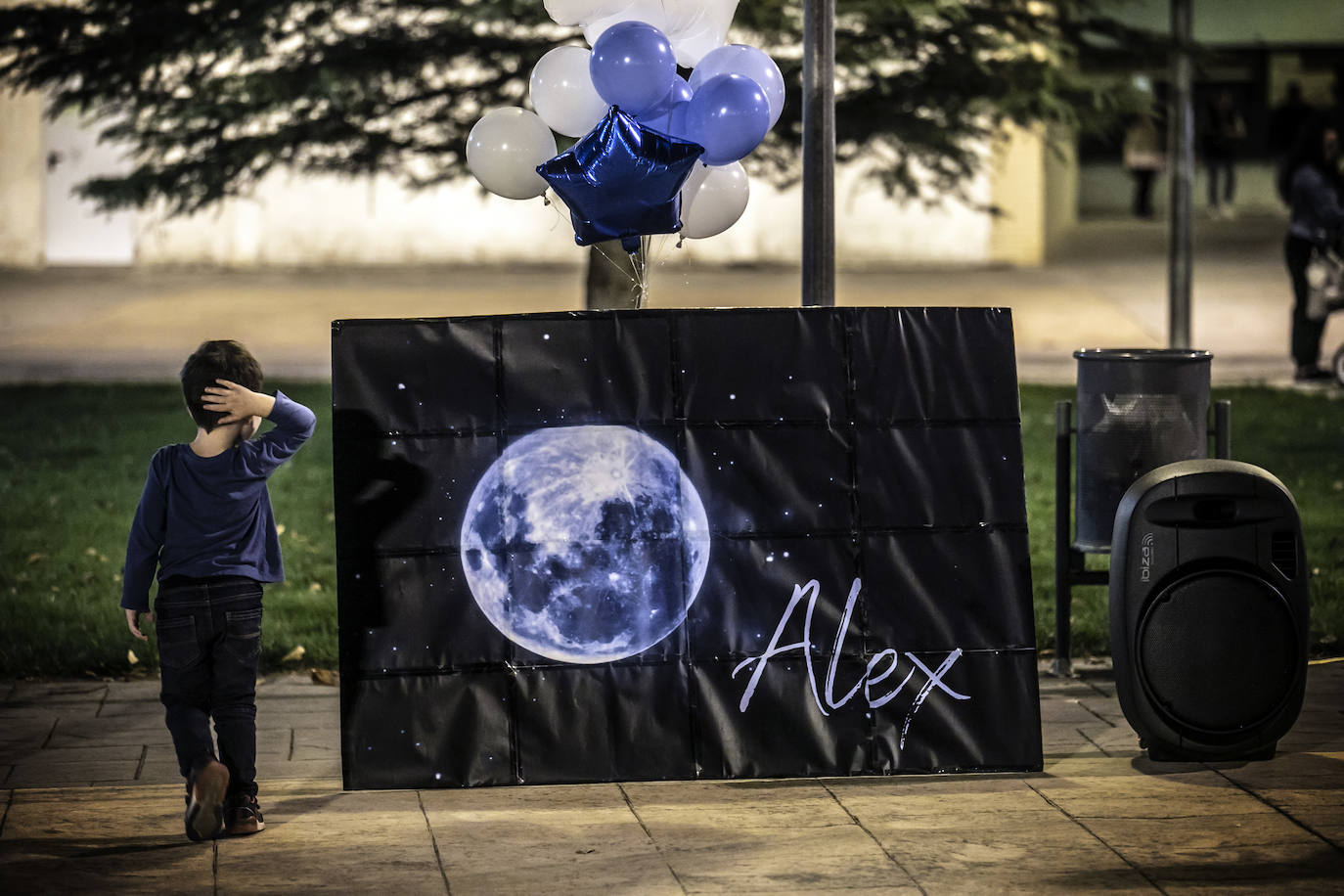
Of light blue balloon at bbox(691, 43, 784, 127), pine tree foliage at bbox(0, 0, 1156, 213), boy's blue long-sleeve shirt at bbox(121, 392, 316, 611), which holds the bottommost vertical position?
boy's blue long-sleeve shirt at bbox(121, 392, 316, 611)

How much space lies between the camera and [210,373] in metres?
5.52

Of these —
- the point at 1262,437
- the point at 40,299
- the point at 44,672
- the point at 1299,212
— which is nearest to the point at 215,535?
the point at 44,672

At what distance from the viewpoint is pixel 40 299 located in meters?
22.6

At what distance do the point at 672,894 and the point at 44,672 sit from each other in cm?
374

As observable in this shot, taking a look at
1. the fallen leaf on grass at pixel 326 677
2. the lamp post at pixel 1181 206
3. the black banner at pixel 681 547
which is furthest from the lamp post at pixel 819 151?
the lamp post at pixel 1181 206

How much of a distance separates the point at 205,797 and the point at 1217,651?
11.1 ft

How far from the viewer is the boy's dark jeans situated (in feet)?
18.1

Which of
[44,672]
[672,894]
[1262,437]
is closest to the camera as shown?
[672,894]

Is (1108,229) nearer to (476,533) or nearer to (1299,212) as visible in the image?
(1299,212)

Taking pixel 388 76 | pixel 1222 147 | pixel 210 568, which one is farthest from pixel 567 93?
pixel 1222 147

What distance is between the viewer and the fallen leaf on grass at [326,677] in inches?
293

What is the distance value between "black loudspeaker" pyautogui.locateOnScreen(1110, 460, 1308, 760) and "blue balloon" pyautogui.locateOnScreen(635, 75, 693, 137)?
2208mm

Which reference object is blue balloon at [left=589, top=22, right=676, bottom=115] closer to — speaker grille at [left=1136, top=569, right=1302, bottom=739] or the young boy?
the young boy

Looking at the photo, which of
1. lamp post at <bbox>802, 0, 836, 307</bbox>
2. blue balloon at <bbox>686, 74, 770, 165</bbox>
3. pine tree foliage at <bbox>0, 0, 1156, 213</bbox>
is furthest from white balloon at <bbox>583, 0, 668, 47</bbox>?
pine tree foliage at <bbox>0, 0, 1156, 213</bbox>
